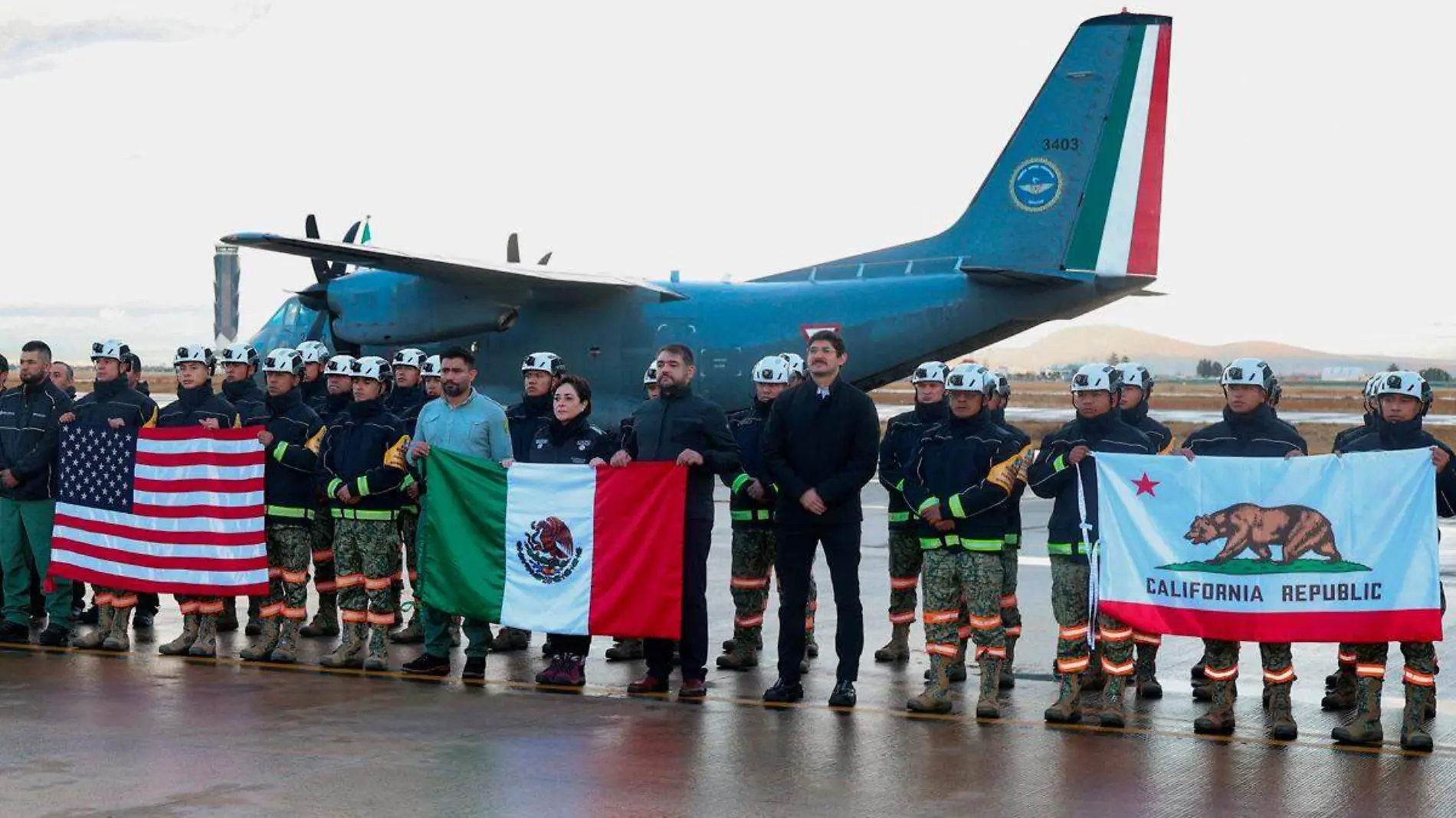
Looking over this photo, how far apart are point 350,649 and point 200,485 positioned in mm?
1795

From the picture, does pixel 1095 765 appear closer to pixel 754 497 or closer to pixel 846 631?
pixel 846 631

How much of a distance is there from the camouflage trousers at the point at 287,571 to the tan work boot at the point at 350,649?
0.44 meters

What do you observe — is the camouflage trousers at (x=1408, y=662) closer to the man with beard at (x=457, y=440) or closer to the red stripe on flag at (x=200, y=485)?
the man with beard at (x=457, y=440)

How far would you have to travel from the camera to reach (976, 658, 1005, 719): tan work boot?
8930 millimetres

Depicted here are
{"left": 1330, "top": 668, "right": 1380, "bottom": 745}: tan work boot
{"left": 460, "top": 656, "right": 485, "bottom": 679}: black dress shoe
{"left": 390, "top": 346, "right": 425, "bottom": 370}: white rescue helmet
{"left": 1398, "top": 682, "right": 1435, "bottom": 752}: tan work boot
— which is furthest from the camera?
{"left": 390, "top": 346, "right": 425, "bottom": 370}: white rescue helmet

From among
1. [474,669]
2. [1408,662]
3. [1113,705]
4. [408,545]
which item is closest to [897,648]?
[1113,705]

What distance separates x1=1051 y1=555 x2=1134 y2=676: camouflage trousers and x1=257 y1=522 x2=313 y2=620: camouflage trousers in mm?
5005

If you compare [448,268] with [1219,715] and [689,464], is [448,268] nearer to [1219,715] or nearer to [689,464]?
[689,464]

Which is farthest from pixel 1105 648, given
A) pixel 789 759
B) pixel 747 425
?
pixel 747 425

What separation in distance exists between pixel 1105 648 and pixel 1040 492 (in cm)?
96

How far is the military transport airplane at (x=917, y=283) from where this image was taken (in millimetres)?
21609

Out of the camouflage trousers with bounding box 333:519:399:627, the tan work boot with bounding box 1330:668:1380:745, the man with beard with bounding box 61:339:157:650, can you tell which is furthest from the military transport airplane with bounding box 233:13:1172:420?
the tan work boot with bounding box 1330:668:1380:745

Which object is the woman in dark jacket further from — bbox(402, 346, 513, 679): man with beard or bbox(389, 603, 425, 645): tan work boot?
bbox(389, 603, 425, 645): tan work boot

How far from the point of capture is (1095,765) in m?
7.78
